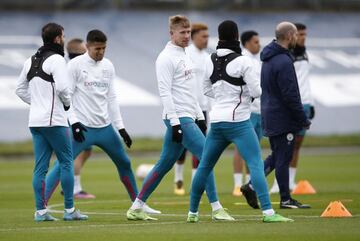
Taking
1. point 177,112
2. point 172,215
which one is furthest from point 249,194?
point 177,112

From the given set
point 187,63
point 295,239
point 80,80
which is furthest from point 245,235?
point 80,80

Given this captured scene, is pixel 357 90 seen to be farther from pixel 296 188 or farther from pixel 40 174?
pixel 40 174

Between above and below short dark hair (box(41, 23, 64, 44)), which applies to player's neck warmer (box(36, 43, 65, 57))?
below

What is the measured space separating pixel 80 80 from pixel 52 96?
1.46 metres

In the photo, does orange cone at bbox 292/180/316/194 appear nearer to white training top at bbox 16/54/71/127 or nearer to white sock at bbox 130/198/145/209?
white sock at bbox 130/198/145/209

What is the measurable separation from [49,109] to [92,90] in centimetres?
147

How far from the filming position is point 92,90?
52.6 ft

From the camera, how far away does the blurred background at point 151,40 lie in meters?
37.6

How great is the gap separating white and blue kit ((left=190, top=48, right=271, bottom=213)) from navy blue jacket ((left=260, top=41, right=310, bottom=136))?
2334mm

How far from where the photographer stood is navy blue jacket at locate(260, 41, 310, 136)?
53.1 ft

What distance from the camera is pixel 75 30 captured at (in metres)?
39.1

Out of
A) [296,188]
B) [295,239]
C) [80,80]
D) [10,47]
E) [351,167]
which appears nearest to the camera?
[295,239]

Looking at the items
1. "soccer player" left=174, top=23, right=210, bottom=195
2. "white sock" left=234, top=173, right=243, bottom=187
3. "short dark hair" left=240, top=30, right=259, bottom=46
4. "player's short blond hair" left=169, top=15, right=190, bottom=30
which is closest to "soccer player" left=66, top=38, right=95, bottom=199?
"soccer player" left=174, top=23, right=210, bottom=195

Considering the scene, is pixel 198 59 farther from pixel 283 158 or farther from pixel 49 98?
pixel 49 98
